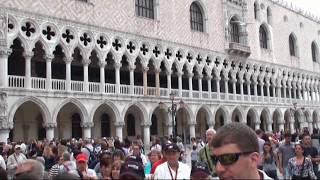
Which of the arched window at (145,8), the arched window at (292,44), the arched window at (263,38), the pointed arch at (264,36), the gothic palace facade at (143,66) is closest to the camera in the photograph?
the gothic palace facade at (143,66)

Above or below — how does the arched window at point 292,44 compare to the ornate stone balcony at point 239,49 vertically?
above

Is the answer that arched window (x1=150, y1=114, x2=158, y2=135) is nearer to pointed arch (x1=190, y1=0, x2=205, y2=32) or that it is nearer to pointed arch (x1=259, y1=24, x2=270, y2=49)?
pointed arch (x1=190, y1=0, x2=205, y2=32)

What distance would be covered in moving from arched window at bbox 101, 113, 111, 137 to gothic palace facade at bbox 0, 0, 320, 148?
6 centimetres

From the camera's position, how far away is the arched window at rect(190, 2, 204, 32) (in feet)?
93.4

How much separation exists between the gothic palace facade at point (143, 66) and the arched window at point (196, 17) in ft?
0.27

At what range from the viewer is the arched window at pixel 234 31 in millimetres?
31875

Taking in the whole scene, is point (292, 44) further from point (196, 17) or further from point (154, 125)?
point (154, 125)

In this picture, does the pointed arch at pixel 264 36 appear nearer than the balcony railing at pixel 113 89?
No

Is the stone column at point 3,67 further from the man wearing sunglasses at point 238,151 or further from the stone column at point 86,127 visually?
the man wearing sunglasses at point 238,151

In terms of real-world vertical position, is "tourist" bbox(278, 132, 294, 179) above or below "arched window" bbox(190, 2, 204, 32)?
below

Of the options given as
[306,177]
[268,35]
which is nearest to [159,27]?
[268,35]

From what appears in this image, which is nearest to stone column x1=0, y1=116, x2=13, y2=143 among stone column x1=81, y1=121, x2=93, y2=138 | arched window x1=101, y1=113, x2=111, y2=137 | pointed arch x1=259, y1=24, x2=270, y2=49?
stone column x1=81, y1=121, x2=93, y2=138

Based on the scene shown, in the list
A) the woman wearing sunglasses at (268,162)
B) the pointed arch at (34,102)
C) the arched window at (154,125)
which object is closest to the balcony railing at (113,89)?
the pointed arch at (34,102)

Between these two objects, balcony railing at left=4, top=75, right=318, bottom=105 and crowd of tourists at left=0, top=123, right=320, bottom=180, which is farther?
balcony railing at left=4, top=75, right=318, bottom=105
